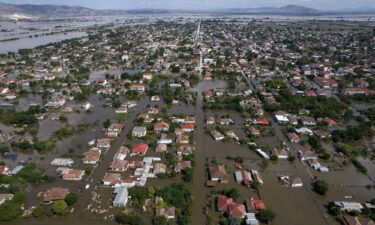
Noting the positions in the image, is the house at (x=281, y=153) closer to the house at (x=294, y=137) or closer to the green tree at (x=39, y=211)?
the house at (x=294, y=137)

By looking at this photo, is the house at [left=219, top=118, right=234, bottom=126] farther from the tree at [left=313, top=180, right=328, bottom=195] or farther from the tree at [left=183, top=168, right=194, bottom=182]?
the tree at [left=313, top=180, right=328, bottom=195]

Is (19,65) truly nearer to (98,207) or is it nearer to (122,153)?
(122,153)

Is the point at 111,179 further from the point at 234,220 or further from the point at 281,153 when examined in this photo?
the point at 281,153

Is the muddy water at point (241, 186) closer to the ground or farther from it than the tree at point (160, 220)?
closer to the ground

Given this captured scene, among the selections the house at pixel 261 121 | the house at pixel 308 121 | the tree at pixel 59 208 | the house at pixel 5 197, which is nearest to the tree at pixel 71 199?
the tree at pixel 59 208

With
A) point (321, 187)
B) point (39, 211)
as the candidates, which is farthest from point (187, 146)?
point (39, 211)

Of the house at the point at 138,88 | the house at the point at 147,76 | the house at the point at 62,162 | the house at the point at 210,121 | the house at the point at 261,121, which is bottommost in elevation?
the house at the point at 62,162
